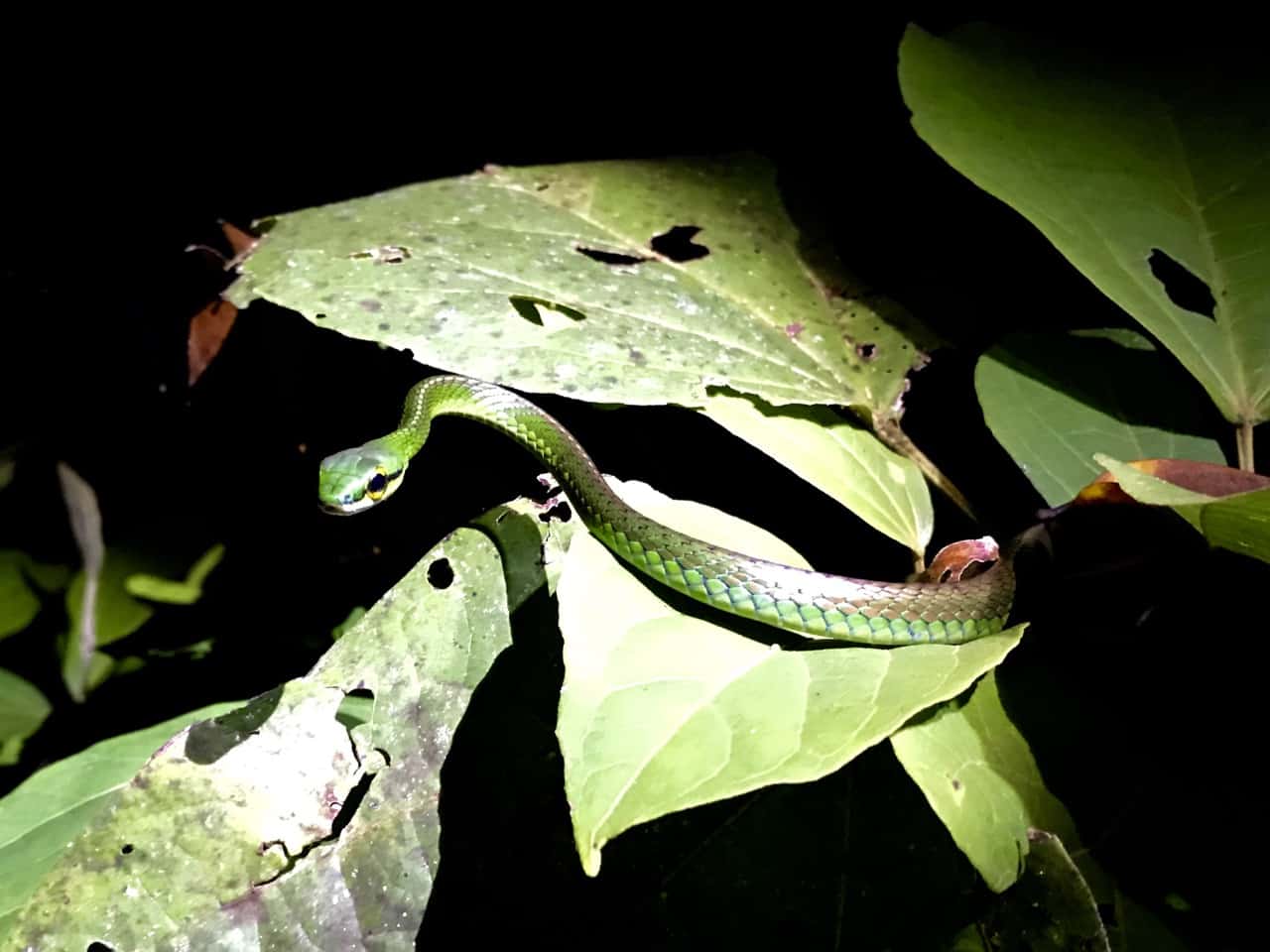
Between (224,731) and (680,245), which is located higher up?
(680,245)

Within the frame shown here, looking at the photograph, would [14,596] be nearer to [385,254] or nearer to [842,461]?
[385,254]

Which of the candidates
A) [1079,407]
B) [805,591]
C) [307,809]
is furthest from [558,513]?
[1079,407]

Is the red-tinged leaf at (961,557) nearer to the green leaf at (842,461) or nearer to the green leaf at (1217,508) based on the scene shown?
the green leaf at (842,461)

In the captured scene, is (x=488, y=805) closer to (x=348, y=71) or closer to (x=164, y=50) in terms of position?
(x=348, y=71)

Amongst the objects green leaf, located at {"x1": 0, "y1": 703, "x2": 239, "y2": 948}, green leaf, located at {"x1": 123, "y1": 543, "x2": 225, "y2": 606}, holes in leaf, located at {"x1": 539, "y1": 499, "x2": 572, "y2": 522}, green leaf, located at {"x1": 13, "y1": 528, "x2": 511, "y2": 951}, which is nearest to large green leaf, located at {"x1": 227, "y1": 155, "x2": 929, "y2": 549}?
holes in leaf, located at {"x1": 539, "y1": 499, "x2": 572, "y2": 522}

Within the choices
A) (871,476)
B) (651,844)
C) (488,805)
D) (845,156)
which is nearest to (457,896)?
(488,805)

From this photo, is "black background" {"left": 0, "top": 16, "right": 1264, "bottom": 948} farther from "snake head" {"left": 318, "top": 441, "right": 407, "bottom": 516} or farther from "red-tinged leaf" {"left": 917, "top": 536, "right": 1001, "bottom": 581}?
"snake head" {"left": 318, "top": 441, "right": 407, "bottom": 516}

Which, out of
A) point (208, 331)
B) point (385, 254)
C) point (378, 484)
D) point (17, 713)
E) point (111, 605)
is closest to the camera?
point (385, 254)

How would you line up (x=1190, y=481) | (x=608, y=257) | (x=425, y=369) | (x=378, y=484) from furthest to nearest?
(x=425, y=369) < (x=378, y=484) < (x=608, y=257) < (x=1190, y=481)
